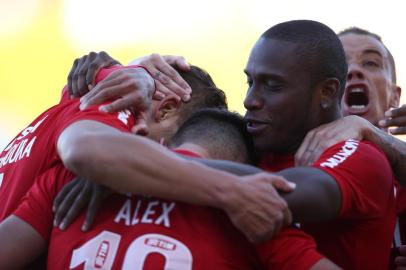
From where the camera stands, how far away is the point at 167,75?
272 centimetres

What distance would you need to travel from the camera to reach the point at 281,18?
860cm

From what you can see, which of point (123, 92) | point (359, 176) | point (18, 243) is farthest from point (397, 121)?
point (18, 243)

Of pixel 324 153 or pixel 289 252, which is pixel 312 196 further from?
pixel 324 153

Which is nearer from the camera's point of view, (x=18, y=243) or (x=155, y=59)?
(x=18, y=243)

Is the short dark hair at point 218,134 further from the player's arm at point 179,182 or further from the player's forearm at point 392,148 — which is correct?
the player's forearm at point 392,148

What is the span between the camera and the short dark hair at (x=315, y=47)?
2.54 metres

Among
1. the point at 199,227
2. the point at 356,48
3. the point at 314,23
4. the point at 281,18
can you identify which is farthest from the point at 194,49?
the point at 199,227

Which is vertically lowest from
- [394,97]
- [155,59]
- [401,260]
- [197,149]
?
[401,260]

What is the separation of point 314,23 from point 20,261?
3.87 ft

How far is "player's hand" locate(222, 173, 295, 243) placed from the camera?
6.46ft

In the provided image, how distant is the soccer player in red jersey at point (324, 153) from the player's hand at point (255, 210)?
8 cm

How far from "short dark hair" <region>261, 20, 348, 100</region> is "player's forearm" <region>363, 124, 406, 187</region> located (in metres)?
0.17

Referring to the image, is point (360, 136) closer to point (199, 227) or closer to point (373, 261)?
point (373, 261)

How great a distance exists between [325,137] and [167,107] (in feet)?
1.72
